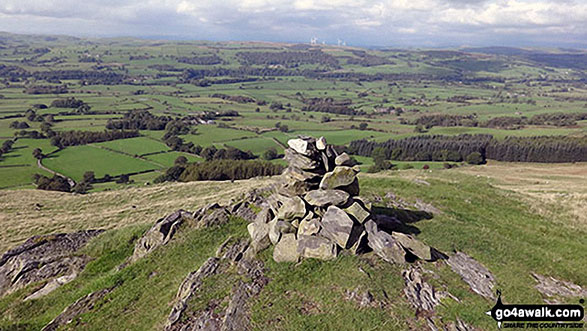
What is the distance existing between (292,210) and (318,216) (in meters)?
1.89

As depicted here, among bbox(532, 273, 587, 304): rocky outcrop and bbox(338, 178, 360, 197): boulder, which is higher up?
bbox(338, 178, 360, 197): boulder

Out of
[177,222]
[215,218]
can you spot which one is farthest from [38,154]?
[215,218]

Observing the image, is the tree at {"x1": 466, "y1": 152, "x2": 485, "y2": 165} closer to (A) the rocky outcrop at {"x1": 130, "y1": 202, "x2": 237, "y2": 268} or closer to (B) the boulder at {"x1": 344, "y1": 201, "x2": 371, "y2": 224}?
(A) the rocky outcrop at {"x1": 130, "y1": 202, "x2": 237, "y2": 268}

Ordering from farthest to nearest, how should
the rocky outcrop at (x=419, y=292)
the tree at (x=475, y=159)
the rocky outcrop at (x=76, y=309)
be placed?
the tree at (x=475, y=159) < the rocky outcrop at (x=76, y=309) < the rocky outcrop at (x=419, y=292)

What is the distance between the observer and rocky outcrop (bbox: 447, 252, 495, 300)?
2116 cm

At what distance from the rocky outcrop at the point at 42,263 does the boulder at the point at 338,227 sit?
20.3 metres

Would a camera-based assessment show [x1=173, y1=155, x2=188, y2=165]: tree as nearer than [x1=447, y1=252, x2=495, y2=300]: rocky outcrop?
No

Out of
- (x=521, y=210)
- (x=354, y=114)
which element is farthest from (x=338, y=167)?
(x=354, y=114)

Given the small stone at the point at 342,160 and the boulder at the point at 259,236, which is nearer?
the boulder at the point at 259,236

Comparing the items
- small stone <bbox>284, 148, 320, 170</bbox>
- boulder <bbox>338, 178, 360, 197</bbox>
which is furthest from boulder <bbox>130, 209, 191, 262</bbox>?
boulder <bbox>338, 178, 360, 197</bbox>

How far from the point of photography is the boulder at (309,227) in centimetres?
2412

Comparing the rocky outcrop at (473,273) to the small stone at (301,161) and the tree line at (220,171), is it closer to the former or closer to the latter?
the small stone at (301,161)

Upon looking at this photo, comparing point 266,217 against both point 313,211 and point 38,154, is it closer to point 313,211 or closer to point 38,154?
point 313,211

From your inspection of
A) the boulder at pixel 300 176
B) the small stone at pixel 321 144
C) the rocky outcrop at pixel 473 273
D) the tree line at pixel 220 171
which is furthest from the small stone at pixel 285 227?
the tree line at pixel 220 171
